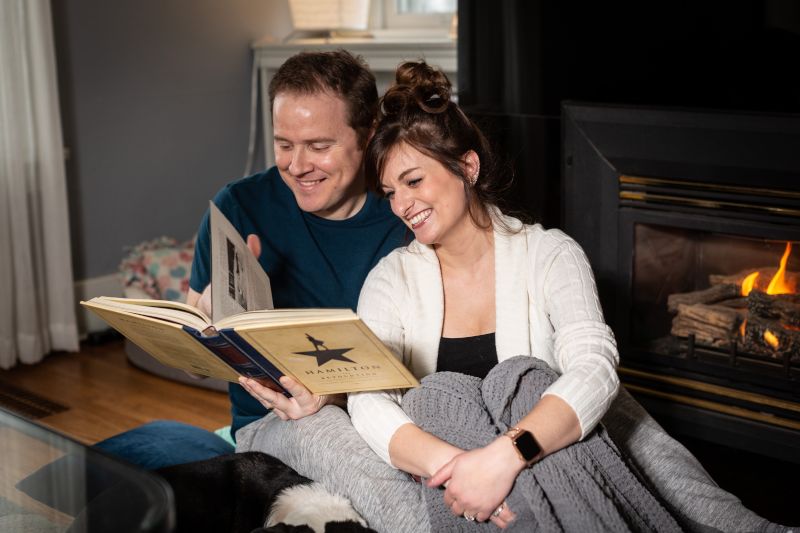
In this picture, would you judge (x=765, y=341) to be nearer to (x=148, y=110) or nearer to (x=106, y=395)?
(x=106, y=395)

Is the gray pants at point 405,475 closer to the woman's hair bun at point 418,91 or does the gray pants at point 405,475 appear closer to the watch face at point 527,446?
the watch face at point 527,446

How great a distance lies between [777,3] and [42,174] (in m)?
2.25

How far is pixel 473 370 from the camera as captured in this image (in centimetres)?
168

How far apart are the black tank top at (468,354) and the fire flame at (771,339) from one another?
933 mm

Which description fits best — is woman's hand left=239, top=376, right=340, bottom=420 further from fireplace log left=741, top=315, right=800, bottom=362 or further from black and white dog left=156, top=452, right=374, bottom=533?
fireplace log left=741, top=315, right=800, bottom=362

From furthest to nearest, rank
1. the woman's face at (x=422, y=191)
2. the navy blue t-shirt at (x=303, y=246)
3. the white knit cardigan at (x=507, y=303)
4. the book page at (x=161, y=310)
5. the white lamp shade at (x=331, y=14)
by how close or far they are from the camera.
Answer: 1. the white lamp shade at (x=331, y=14)
2. the navy blue t-shirt at (x=303, y=246)
3. the woman's face at (x=422, y=191)
4. the white knit cardigan at (x=507, y=303)
5. the book page at (x=161, y=310)

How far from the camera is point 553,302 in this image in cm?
158

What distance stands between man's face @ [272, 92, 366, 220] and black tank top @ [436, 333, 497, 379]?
381 mm

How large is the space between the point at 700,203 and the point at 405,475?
1137mm

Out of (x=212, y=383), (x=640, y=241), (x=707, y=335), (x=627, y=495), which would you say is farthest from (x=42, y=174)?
(x=627, y=495)

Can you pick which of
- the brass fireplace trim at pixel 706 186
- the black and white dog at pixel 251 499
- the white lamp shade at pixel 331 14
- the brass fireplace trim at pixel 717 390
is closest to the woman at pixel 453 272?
the black and white dog at pixel 251 499

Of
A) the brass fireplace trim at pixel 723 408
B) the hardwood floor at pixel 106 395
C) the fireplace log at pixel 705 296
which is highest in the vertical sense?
the fireplace log at pixel 705 296

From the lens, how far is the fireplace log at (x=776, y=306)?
7.39 feet

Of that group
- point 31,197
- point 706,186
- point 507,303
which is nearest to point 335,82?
point 507,303
